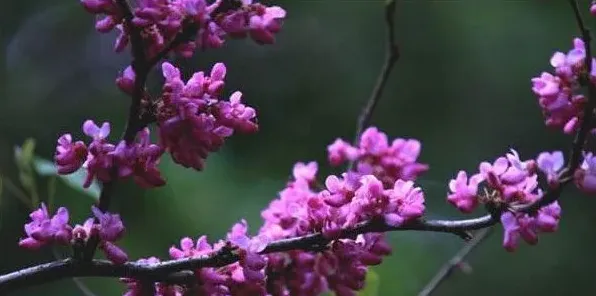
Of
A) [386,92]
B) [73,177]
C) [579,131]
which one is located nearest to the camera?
[579,131]

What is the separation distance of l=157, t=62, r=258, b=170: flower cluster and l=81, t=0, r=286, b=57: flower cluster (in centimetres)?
3

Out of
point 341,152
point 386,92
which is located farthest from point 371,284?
point 386,92

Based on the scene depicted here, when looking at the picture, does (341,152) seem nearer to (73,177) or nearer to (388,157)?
(388,157)

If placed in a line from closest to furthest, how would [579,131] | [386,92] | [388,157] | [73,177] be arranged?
[579,131] → [388,157] → [73,177] → [386,92]

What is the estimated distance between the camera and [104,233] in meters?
0.70

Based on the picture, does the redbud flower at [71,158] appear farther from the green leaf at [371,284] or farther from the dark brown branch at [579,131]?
the green leaf at [371,284]

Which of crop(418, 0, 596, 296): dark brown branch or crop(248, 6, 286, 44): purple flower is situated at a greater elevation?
crop(248, 6, 286, 44): purple flower

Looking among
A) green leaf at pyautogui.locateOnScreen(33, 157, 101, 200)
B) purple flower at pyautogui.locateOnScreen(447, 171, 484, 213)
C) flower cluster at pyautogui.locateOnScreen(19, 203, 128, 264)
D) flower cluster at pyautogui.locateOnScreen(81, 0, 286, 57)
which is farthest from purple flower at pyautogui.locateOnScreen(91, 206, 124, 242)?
green leaf at pyautogui.locateOnScreen(33, 157, 101, 200)

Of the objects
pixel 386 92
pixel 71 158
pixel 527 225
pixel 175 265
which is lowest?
pixel 527 225

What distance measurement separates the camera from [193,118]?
700 mm

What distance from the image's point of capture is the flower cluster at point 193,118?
0.70 m

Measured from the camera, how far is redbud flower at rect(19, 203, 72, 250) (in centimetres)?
71

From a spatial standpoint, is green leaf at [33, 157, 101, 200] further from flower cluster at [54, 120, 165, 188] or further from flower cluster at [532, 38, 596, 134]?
flower cluster at [532, 38, 596, 134]

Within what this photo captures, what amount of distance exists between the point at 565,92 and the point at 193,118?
31 centimetres
